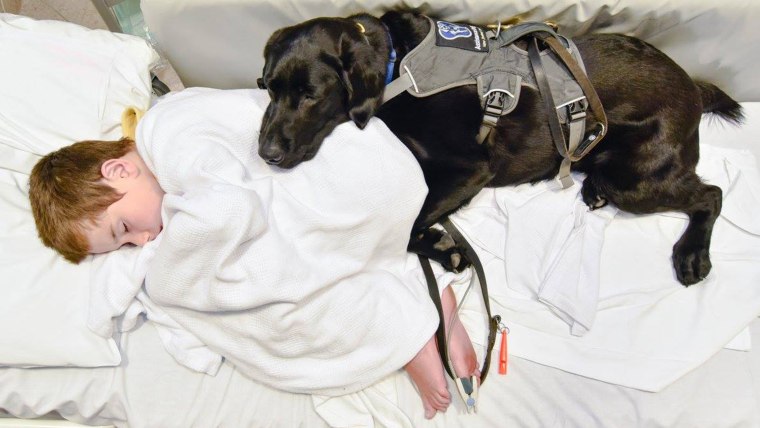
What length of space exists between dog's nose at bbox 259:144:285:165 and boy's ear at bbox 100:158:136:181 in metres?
0.43

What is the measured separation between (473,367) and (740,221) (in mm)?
976

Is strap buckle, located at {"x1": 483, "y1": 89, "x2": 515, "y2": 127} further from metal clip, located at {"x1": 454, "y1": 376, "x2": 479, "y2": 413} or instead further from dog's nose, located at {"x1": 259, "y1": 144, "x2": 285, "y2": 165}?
metal clip, located at {"x1": 454, "y1": 376, "x2": 479, "y2": 413}

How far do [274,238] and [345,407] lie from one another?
1.74 feet

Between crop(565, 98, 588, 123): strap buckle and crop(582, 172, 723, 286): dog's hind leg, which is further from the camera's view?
crop(582, 172, 723, 286): dog's hind leg

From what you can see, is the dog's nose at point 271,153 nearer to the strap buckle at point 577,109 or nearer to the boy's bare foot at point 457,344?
the boy's bare foot at point 457,344

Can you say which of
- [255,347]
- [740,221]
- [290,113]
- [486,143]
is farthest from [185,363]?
[740,221]

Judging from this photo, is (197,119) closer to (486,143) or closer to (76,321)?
(76,321)

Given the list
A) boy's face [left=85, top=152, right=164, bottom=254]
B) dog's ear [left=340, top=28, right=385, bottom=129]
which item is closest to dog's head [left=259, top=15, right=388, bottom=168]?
dog's ear [left=340, top=28, right=385, bottom=129]

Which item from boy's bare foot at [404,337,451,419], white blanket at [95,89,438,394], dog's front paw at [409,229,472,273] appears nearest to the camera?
white blanket at [95,89,438,394]

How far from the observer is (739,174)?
1.57 meters

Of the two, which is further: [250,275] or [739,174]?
[739,174]

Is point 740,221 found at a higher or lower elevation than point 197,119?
lower

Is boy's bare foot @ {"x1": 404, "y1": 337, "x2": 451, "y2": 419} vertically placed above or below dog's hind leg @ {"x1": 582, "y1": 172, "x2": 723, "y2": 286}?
below

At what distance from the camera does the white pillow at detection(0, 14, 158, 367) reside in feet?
4.38
